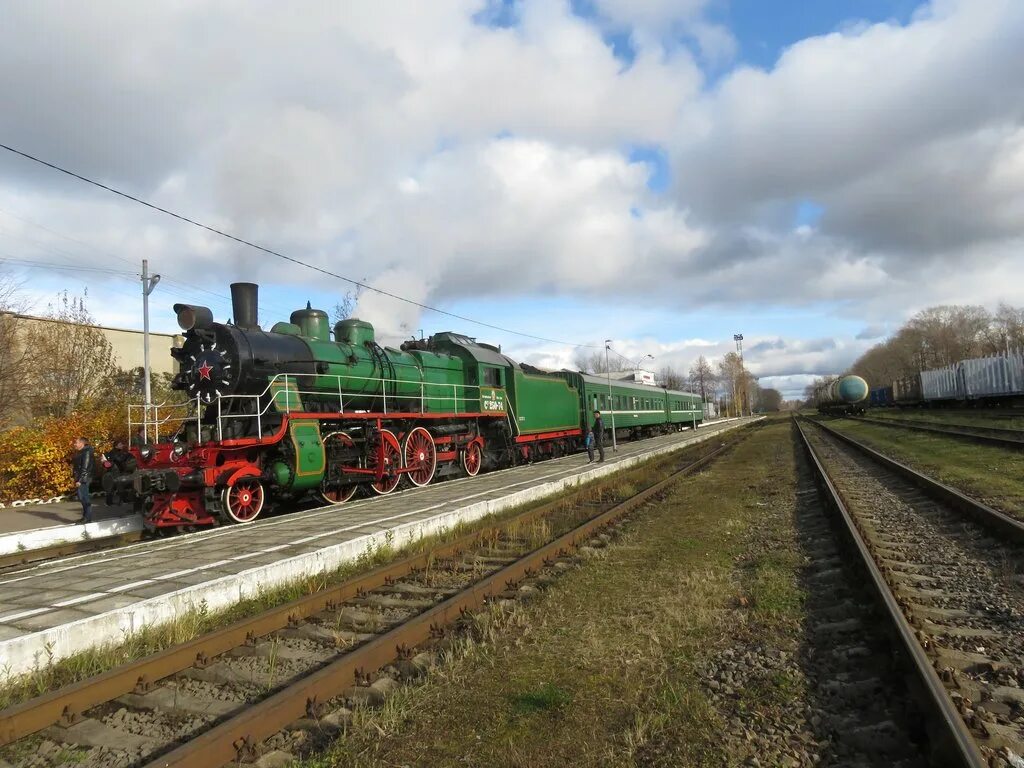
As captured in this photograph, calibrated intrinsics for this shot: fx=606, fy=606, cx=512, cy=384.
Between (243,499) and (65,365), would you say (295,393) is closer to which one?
(243,499)

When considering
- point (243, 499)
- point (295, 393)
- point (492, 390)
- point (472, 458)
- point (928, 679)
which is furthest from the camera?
point (492, 390)

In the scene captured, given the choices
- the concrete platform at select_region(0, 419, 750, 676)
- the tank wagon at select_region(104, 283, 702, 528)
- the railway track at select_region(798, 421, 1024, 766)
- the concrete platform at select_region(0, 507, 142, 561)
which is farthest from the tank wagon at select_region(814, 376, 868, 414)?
the concrete platform at select_region(0, 507, 142, 561)

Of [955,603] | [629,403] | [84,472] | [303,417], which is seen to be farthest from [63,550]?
[629,403]

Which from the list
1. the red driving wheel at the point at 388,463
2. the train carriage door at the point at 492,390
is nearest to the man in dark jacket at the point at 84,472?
the red driving wheel at the point at 388,463

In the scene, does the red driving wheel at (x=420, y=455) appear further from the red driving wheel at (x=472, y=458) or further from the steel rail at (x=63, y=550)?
the steel rail at (x=63, y=550)

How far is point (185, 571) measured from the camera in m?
6.24

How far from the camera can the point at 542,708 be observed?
11.8ft

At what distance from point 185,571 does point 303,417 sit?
447cm

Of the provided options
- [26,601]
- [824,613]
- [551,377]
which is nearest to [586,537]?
[824,613]

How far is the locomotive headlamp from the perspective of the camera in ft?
35.0

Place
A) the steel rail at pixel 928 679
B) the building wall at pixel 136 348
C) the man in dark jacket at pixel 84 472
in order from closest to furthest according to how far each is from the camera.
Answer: the steel rail at pixel 928 679, the man in dark jacket at pixel 84 472, the building wall at pixel 136 348

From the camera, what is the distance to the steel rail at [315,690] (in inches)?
120

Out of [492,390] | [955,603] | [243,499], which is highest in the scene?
[492,390]

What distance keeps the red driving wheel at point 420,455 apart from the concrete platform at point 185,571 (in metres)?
2.30
